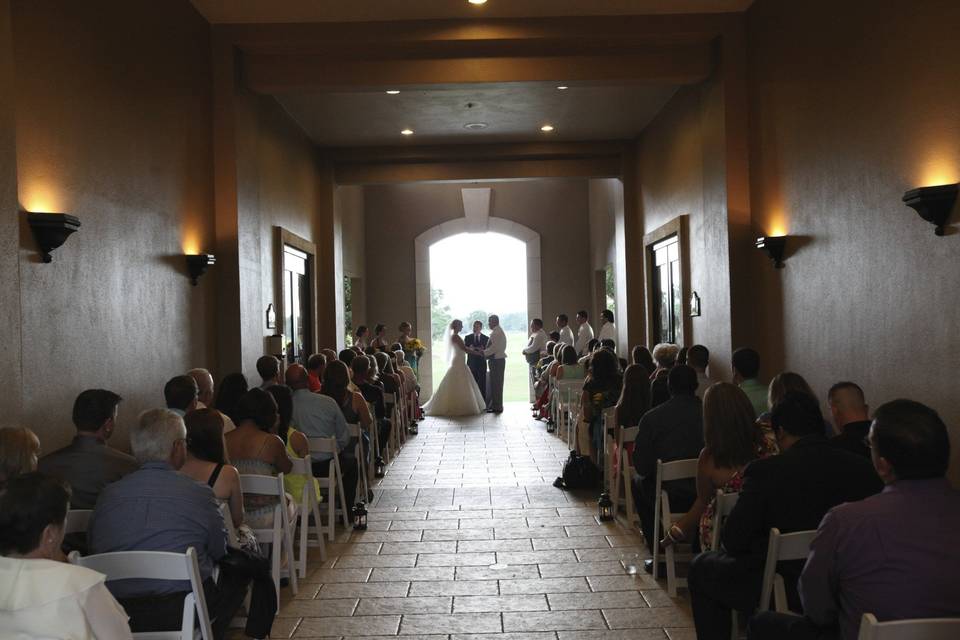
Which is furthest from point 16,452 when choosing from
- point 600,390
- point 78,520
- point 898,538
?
point 600,390

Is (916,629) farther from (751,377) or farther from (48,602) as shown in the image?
(751,377)

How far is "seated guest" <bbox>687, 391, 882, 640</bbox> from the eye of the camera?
314cm

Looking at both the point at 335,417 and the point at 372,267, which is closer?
the point at 335,417

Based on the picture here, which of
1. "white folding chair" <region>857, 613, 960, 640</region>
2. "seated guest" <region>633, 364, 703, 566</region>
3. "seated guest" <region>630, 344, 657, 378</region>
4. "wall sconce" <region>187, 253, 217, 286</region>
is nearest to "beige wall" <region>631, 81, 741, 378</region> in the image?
"seated guest" <region>630, 344, 657, 378</region>

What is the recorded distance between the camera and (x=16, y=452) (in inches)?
125

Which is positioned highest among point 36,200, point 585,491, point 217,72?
point 217,72

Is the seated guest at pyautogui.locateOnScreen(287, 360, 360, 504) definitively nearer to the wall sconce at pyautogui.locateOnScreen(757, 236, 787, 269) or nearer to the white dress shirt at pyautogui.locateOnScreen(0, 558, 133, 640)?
the wall sconce at pyautogui.locateOnScreen(757, 236, 787, 269)

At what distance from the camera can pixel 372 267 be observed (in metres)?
16.9

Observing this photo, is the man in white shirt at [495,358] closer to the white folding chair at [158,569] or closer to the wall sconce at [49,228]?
the wall sconce at [49,228]

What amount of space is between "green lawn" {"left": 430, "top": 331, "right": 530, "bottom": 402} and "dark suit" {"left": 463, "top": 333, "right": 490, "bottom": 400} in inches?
71.8

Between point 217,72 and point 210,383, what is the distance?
294 cm

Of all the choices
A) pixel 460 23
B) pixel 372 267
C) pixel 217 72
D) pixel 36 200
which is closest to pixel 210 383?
pixel 36 200

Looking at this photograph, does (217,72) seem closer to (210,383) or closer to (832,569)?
(210,383)

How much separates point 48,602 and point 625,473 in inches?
171
